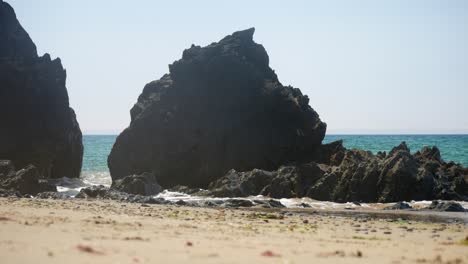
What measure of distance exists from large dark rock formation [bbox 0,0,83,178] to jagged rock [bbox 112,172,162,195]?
51.7 ft

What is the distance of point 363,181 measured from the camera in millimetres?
37062

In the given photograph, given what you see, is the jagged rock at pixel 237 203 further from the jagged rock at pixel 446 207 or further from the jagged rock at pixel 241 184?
the jagged rock at pixel 446 207

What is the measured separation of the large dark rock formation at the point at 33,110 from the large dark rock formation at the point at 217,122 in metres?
7.88

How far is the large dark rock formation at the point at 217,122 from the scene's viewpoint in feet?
154

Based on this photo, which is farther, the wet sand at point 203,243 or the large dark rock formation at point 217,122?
the large dark rock formation at point 217,122

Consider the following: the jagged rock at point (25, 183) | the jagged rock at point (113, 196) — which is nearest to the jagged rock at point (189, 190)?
the jagged rock at point (113, 196)

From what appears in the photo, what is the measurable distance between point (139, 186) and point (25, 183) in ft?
23.8

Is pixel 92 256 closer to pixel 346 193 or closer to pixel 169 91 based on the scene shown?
pixel 346 193

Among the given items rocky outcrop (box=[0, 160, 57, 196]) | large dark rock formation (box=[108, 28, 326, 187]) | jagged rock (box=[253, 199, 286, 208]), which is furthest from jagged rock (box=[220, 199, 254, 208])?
large dark rock formation (box=[108, 28, 326, 187])

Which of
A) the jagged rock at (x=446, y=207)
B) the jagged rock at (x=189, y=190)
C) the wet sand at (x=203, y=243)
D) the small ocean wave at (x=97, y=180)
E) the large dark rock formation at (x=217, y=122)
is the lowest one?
the small ocean wave at (x=97, y=180)

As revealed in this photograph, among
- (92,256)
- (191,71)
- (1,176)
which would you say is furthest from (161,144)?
(92,256)

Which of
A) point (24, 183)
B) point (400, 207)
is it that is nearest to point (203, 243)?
point (400, 207)

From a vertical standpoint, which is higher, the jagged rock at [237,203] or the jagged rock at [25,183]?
the jagged rock at [25,183]

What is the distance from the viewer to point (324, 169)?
41.0 meters
